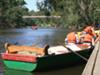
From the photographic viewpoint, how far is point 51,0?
222ft

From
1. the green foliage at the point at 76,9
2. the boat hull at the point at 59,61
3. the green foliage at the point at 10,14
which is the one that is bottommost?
the green foliage at the point at 10,14

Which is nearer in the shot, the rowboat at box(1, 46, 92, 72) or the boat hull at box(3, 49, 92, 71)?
the rowboat at box(1, 46, 92, 72)

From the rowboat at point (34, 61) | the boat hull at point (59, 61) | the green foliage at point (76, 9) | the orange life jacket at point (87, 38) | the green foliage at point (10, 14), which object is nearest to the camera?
the rowboat at point (34, 61)

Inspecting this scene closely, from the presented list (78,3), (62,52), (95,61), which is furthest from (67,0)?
(95,61)

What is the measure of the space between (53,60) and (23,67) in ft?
4.40

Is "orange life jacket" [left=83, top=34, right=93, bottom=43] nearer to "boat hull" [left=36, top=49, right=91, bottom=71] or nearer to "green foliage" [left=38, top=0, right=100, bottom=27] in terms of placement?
"boat hull" [left=36, top=49, right=91, bottom=71]

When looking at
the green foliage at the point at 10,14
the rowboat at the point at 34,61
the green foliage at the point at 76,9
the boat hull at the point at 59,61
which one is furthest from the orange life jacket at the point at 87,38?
the green foliage at the point at 10,14

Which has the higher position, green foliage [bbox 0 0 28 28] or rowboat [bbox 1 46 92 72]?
rowboat [bbox 1 46 92 72]

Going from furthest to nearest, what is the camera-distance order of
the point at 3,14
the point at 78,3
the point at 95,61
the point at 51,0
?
1. the point at 3,14
2. the point at 51,0
3. the point at 78,3
4. the point at 95,61

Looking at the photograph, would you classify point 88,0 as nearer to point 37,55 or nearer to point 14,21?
point 37,55

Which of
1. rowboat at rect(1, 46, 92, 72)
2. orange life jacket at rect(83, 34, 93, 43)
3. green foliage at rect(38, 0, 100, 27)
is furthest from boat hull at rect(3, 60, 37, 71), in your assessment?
green foliage at rect(38, 0, 100, 27)

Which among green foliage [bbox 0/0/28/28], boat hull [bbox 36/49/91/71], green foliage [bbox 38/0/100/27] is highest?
boat hull [bbox 36/49/91/71]

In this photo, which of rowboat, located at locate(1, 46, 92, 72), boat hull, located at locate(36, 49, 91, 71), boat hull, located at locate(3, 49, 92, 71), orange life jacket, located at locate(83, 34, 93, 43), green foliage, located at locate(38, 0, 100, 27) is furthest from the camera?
green foliage, located at locate(38, 0, 100, 27)

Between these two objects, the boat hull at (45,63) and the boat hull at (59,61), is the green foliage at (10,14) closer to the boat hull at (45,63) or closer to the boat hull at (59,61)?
the boat hull at (59,61)
